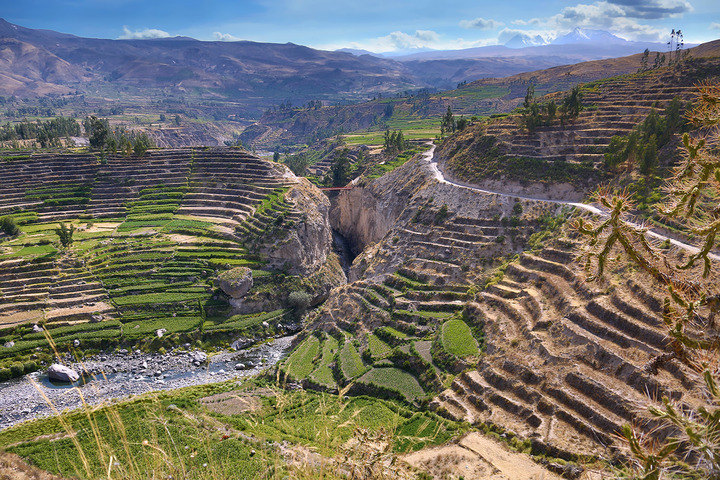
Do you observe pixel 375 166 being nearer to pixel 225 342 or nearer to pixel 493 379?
pixel 225 342

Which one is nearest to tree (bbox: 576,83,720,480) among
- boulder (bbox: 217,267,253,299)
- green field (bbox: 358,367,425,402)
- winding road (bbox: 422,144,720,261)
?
winding road (bbox: 422,144,720,261)

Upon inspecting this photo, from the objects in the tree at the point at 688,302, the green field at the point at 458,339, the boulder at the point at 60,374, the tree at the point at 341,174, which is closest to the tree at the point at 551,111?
the green field at the point at 458,339

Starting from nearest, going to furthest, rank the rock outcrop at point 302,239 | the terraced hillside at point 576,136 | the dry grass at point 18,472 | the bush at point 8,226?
the dry grass at point 18,472
the terraced hillside at point 576,136
the bush at point 8,226
the rock outcrop at point 302,239

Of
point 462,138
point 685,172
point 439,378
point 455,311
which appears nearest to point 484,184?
point 462,138

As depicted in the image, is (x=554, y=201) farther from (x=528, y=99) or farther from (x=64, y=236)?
(x=64, y=236)

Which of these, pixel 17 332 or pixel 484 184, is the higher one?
pixel 484 184

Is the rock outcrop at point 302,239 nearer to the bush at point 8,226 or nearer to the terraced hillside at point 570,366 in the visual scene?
the terraced hillside at point 570,366

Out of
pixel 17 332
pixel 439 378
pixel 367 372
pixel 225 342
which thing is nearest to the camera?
pixel 439 378
